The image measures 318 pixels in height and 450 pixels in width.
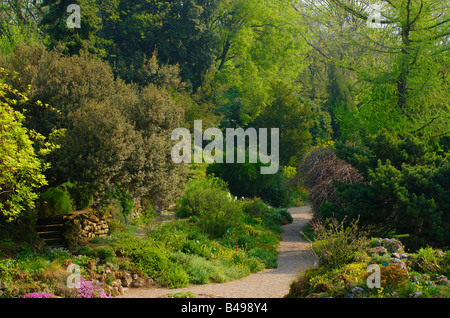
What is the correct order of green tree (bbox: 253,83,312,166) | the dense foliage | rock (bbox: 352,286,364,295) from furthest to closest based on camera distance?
1. green tree (bbox: 253,83,312,166)
2. the dense foliage
3. rock (bbox: 352,286,364,295)

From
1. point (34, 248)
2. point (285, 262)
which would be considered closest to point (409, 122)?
point (285, 262)

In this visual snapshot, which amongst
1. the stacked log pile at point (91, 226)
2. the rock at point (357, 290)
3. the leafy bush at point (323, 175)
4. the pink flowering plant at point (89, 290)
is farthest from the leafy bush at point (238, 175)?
the rock at point (357, 290)

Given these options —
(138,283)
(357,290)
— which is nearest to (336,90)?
(138,283)

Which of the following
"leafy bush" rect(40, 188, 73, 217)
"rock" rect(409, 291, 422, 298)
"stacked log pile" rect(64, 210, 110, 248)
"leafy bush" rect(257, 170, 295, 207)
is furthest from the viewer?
"leafy bush" rect(257, 170, 295, 207)

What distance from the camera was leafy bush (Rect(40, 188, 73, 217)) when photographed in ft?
30.6

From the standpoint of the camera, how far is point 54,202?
9.40m

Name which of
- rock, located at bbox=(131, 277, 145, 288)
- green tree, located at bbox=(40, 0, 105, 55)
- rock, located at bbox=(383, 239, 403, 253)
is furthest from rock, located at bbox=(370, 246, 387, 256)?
green tree, located at bbox=(40, 0, 105, 55)

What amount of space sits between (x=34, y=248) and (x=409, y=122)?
10.3 meters

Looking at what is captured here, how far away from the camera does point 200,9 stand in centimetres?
2466

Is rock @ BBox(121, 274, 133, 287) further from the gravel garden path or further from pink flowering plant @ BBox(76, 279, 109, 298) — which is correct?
pink flowering plant @ BBox(76, 279, 109, 298)

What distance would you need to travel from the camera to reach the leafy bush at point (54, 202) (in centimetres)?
932

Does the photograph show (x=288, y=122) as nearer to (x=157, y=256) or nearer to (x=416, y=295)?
(x=157, y=256)

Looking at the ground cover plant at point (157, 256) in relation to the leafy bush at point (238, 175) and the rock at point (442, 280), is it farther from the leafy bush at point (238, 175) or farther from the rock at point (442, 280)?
the leafy bush at point (238, 175)
